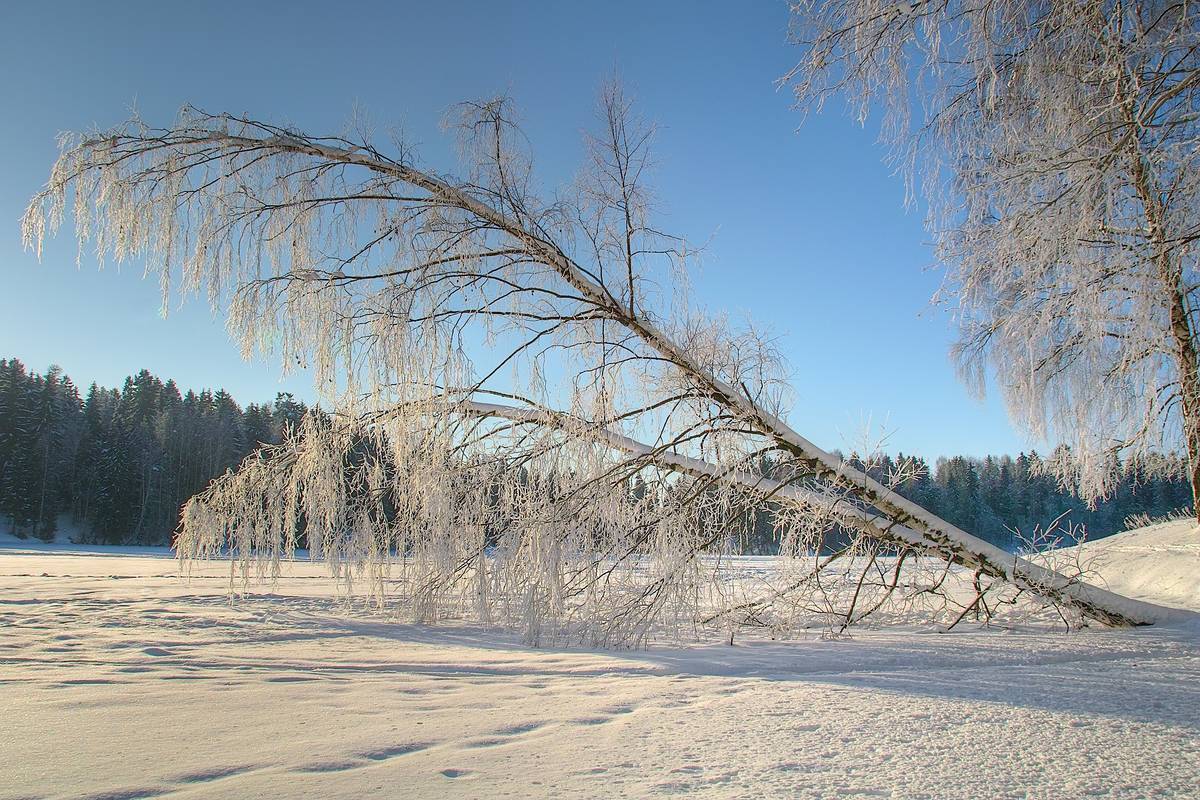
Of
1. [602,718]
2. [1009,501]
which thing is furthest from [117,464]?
[1009,501]

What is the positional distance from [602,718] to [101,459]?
49.1 meters

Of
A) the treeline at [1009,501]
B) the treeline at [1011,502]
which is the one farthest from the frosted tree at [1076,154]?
A: the treeline at [1011,502]

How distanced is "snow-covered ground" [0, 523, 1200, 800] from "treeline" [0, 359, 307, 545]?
37.8 metres

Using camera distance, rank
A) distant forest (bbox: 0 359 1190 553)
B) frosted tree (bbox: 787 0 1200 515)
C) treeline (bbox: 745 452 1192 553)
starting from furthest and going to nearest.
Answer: treeline (bbox: 745 452 1192 553)
distant forest (bbox: 0 359 1190 553)
frosted tree (bbox: 787 0 1200 515)

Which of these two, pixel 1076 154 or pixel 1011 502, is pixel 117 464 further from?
pixel 1011 502

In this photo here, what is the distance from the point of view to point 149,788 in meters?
2.01

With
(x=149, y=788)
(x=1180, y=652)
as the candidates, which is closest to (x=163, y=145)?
(x=149, y=788)

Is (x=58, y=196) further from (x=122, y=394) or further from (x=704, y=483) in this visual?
(x=122, y=394)

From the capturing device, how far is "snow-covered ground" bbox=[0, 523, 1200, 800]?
2031 millimetres

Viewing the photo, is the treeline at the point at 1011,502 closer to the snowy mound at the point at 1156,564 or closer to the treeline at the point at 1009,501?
the treeline at the point at 1009,501

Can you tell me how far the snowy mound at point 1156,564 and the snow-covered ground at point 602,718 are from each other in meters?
2.03

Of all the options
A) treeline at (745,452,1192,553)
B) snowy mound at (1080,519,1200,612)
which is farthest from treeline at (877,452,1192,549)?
snowy mound at (1080,519,1200,612)

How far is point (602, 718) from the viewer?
9.25ft

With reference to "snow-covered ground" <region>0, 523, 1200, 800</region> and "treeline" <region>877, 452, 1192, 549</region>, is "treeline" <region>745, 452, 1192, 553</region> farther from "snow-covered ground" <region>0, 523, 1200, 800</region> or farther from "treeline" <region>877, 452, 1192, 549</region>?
"snow-covered ground" <region>0, 523, 1200, 800</region>
